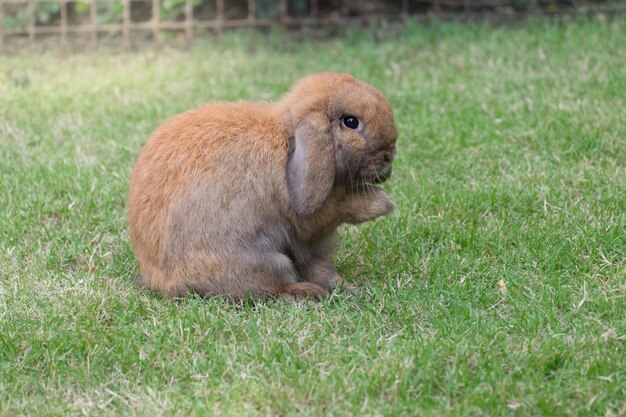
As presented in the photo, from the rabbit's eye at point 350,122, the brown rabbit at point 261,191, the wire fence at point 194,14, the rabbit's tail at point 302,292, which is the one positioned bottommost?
the rabbit's tail at point 302,292

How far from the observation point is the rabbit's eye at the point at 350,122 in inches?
169

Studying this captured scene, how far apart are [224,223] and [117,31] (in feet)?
17.1

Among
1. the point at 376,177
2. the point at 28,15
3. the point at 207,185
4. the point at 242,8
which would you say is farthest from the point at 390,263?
the point at 28,15

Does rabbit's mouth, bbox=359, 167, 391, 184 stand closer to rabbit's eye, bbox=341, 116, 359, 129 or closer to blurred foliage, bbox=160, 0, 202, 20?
rabbit's eye, bbox=341, 116, 359, 129

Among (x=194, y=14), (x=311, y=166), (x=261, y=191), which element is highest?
(x=194, y=14)

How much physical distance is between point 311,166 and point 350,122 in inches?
12.1

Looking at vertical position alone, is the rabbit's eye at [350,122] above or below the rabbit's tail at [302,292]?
above

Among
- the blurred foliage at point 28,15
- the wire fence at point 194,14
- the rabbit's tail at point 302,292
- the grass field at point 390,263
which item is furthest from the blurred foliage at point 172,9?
the rabbit's tail at point 302,292

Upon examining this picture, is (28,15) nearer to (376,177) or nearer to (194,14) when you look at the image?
(194,14)

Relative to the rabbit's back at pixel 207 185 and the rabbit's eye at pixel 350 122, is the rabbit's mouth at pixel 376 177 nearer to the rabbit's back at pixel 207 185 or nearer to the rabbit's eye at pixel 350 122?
the rabbit's eye at pixel 350 122

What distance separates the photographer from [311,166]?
4.13 meters

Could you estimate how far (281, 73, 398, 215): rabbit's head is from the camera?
415cm

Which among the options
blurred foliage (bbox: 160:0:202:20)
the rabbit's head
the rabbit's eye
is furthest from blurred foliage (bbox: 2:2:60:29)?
the rabbit's eye

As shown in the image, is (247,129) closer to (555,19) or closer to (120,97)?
(120,97)
